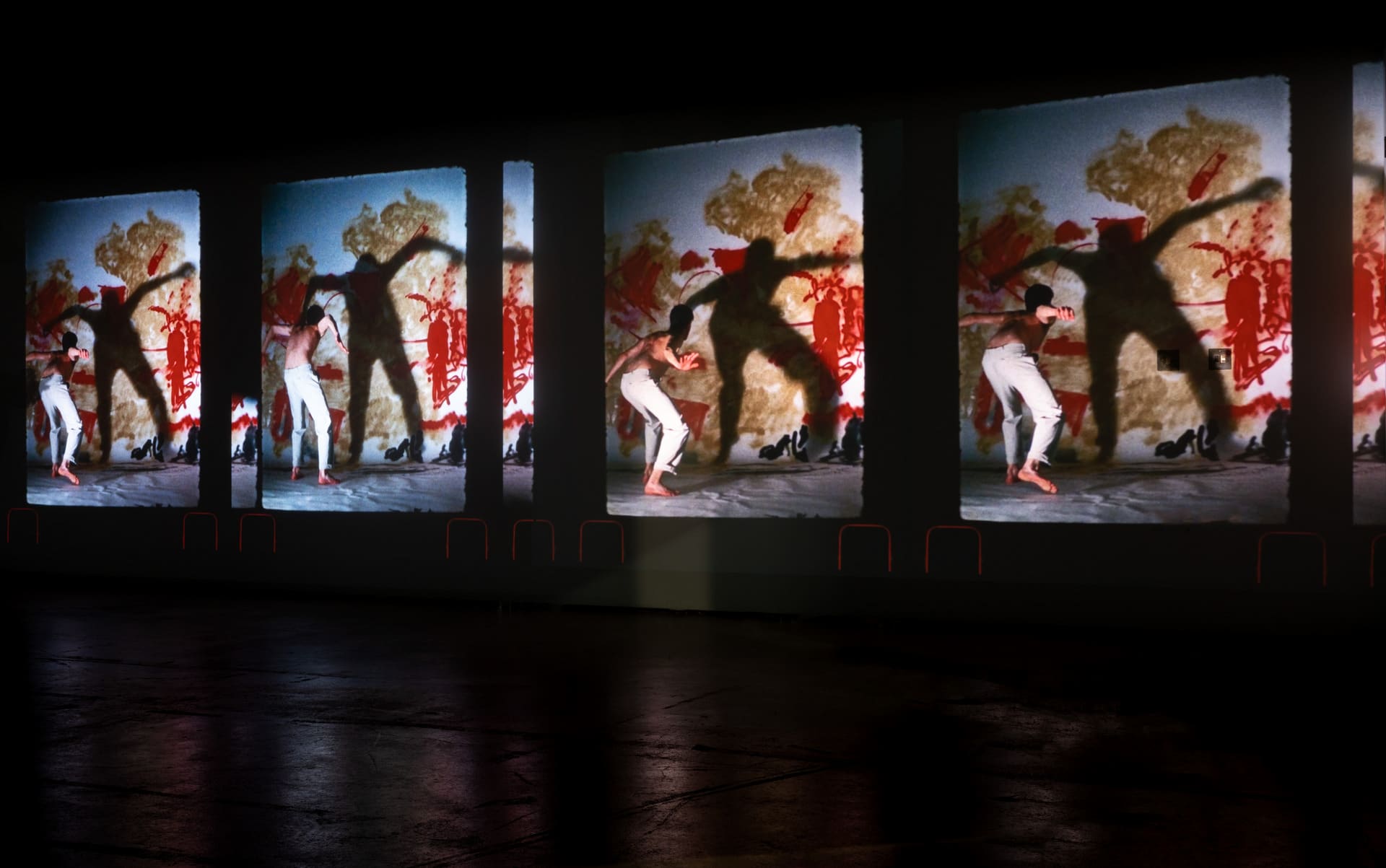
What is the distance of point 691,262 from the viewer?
1232 cm

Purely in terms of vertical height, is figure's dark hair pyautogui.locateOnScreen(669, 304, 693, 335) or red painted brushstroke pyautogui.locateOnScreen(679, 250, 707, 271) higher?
red painted brushstroke pyautogui.locateOnScreen(679, 250, 707, 271)

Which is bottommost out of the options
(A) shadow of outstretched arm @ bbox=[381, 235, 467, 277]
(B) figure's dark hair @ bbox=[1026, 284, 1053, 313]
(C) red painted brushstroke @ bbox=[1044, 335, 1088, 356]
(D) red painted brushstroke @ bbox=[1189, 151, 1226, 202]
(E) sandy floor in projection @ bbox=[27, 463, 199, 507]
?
(E) sandy floor in projection @ bbox=[27, 463, 199, 507]

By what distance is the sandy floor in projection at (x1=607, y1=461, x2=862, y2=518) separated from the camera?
1173 cm

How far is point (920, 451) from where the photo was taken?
1150cm

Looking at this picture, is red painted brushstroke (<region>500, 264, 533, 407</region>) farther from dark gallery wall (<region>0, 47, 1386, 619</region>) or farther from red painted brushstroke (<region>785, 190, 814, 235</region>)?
red painted brushstroke (<region>785, 190, 814, 235</region>)

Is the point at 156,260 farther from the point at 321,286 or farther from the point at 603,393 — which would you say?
the point at 603,393

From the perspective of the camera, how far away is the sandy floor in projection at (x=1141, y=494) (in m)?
10.4

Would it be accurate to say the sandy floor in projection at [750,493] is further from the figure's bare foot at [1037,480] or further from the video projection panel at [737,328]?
the figure's bare foot at [1037,480]

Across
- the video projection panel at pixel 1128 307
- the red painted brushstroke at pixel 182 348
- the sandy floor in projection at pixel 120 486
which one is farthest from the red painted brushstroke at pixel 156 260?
the video projection panel at pixel 1128 307

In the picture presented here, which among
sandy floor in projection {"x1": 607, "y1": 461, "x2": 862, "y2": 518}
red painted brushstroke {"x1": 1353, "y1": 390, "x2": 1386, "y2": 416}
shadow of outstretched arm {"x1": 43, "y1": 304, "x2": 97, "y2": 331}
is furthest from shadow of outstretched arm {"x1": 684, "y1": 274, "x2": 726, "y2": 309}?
shadow of outstretched arm {"x1": 43, "y1": 304, "x2": 97, "y2": 331}

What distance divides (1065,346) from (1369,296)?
2206 millimetres

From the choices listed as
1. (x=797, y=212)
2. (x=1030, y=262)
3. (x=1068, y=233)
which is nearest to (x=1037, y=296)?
(x=1030, y=262)

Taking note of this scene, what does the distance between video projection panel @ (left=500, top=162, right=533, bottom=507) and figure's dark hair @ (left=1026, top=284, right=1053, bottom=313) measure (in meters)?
4.63

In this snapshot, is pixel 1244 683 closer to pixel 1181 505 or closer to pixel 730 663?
pixel 1181 505
